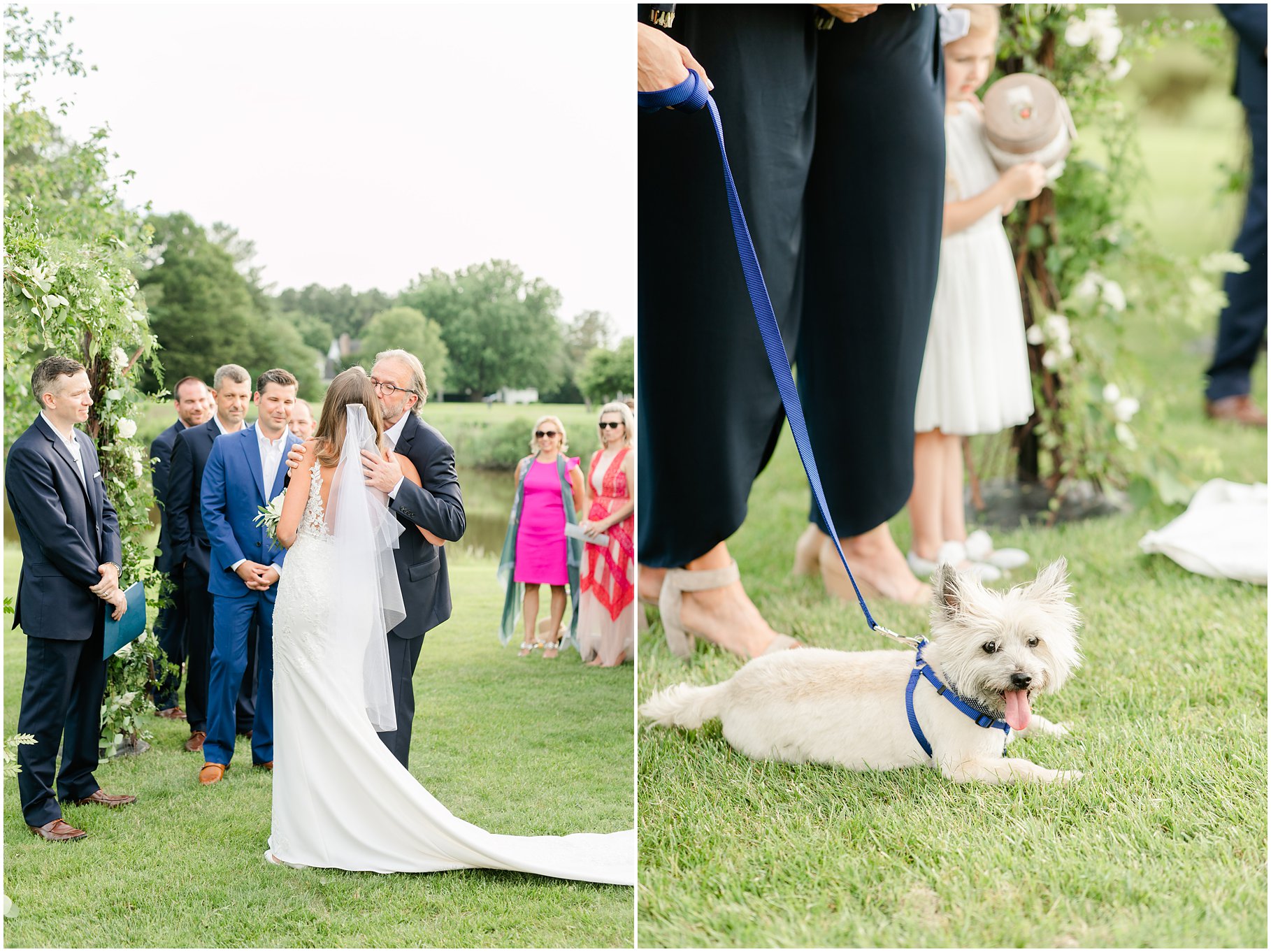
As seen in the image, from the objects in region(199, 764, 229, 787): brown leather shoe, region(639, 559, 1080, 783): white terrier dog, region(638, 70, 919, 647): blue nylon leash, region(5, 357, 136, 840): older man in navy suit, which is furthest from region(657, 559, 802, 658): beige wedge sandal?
region(5, 357, 136, 840): older man in navy suit

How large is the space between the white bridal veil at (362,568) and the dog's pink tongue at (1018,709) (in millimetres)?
1674

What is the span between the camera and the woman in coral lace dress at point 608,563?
10.8 feet

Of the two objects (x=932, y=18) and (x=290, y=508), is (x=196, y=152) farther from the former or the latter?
(x=932, y=18)

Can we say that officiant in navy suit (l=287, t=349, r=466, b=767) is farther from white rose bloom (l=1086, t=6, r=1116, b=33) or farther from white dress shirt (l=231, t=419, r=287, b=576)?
white rose bloom (l=1086, t=6, r=1116, b=33)

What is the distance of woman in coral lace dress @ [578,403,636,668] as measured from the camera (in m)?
3.28

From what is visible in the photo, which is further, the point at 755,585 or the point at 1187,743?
the point at 755,585

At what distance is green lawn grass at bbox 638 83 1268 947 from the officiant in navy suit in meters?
0.74

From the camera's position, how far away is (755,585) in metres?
4.77

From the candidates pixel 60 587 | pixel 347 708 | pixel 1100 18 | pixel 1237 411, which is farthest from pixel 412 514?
pixel 1237 411

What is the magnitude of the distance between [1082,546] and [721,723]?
2.87 meters

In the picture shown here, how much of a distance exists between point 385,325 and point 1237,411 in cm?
676

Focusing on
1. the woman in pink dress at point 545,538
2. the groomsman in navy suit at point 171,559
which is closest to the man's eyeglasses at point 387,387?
the woman in pink dress at point 545,538

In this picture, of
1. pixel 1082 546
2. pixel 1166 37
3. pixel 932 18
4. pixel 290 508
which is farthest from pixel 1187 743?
pixel 1166 37

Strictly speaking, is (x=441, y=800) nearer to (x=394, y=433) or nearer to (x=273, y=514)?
(x=273, y=514)
